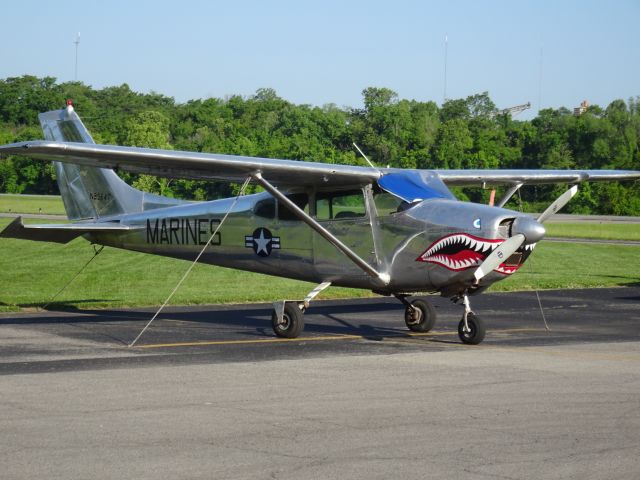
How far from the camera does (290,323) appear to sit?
14555 millimetres

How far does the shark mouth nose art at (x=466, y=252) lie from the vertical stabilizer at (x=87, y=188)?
18.7 feet

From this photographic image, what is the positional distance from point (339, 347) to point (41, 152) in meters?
4.61

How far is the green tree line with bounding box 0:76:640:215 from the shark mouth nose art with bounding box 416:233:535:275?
42.1 meters

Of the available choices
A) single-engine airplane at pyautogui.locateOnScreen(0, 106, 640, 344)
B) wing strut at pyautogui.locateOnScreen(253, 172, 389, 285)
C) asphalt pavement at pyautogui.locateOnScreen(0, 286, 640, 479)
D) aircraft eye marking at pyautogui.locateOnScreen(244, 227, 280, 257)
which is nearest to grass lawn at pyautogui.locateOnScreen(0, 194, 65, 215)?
single-engine airplane at pyautogui.locateOnScreen(0, 106, 640, 344)

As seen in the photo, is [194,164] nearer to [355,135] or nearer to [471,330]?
[471,330]

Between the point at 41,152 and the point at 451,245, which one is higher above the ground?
the point at 41,152

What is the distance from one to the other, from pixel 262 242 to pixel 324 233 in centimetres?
162

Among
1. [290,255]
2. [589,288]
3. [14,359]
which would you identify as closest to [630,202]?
[589,288]

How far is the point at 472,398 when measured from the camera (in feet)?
31.5

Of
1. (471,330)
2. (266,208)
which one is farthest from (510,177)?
(266,208)

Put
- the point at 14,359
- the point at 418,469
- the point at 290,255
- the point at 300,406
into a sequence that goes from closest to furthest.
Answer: the point at 418,469, the point at 300,406, the point at 14,359, the point at 290,255

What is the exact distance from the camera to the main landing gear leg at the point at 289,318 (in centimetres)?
1451

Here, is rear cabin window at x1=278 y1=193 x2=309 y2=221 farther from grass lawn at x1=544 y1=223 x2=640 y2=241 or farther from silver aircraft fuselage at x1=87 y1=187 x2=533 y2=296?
grass lawn at x1=544 y1=223 x2=640 y2=241

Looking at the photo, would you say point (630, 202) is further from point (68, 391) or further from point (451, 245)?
point (68, 391)
